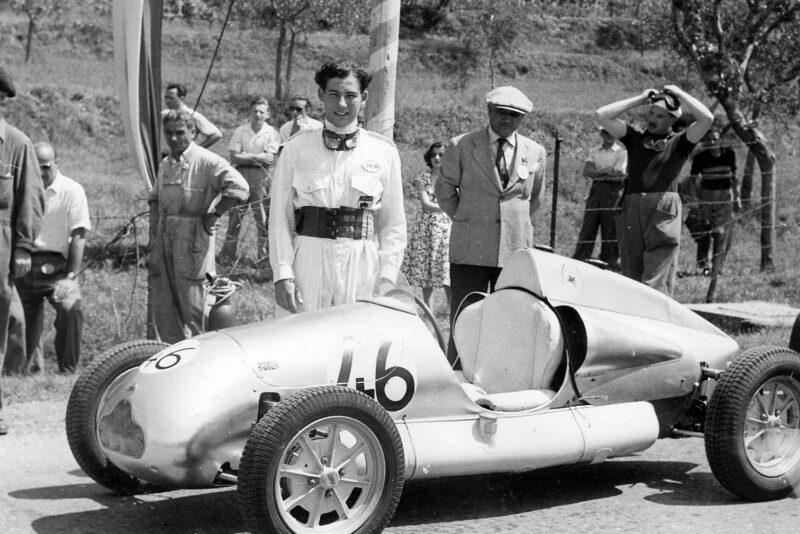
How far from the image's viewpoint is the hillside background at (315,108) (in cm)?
1191

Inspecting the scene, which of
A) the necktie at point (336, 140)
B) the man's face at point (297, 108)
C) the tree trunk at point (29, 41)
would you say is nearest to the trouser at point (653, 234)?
the necktie at point (336, 140)

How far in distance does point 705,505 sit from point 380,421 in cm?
191

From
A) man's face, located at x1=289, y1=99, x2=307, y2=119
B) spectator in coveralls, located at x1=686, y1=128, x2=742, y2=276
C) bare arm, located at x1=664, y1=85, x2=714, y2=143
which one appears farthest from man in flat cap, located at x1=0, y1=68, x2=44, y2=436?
spectator in coveralls, located at x1=686, y1=128, x2=742, y2=276

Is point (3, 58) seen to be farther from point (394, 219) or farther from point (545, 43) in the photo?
point (394, 219)

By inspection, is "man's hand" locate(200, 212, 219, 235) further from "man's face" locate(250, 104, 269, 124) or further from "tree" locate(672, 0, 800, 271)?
"tree" locate(672, 0, 800, 271)

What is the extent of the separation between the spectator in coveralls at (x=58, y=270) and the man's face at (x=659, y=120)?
4424 millimetres

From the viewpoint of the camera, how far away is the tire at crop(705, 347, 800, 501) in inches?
211

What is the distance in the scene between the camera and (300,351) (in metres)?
4.71

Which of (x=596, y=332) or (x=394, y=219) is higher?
(x=394, y=219)

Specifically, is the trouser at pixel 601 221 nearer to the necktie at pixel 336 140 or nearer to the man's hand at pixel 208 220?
A: the man's hand at pixel 208 220

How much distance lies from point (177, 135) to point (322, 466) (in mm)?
4413

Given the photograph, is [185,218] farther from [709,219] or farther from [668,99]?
[709,219]

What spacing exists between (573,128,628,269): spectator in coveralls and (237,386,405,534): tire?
386 inches

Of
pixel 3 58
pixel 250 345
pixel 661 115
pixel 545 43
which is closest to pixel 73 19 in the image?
pixel 3 58
